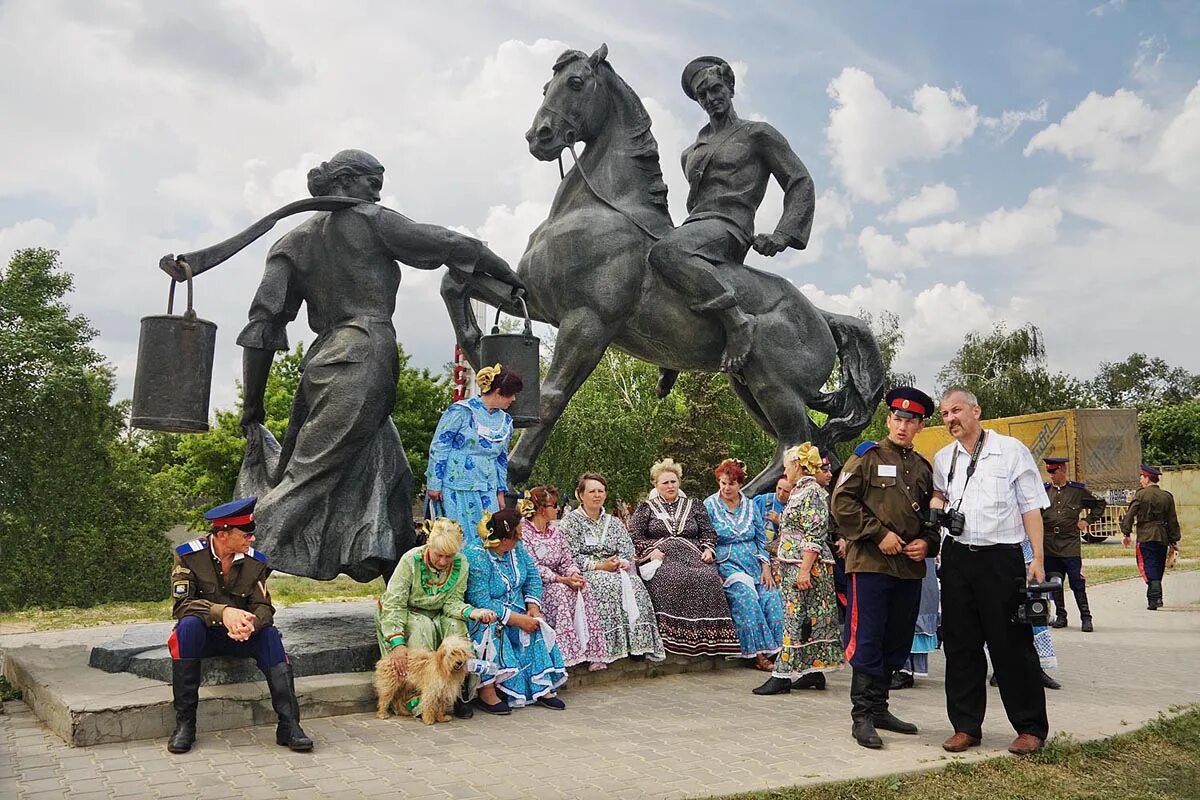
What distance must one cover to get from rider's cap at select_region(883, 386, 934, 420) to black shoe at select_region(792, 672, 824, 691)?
2.05m

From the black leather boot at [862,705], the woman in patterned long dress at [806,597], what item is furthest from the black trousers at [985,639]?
the woman in patterned long dress at [806,597]

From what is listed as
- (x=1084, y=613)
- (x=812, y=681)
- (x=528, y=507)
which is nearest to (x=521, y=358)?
(x=528, y=507)

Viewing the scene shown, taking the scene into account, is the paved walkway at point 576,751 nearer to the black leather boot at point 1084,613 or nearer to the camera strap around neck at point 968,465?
the camera strap around neck at point 968,465

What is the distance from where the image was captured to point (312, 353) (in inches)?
239

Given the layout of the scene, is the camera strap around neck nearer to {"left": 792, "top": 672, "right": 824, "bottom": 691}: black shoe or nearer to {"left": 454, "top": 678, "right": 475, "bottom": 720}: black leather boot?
{"left": 792, "top": 672, "right": 824, "bottom": 691}: black shoe

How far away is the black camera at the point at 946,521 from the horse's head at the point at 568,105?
3951 millimetres

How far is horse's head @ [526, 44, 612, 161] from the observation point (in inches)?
287

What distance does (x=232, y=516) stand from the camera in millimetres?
4891

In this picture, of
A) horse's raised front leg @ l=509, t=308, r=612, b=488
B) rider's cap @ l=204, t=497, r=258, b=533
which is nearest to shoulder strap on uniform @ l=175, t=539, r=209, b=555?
rider's cap @ l=204, t=497, r=258, b=533

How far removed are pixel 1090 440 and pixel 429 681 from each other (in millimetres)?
22527

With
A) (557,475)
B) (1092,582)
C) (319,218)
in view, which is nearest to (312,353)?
(319,218)

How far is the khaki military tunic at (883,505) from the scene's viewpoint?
5012mm

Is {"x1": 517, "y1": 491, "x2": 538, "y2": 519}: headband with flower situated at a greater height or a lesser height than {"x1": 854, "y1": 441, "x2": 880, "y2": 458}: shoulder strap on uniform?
lesser

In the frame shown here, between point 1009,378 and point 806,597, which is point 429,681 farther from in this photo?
point 1009,378
